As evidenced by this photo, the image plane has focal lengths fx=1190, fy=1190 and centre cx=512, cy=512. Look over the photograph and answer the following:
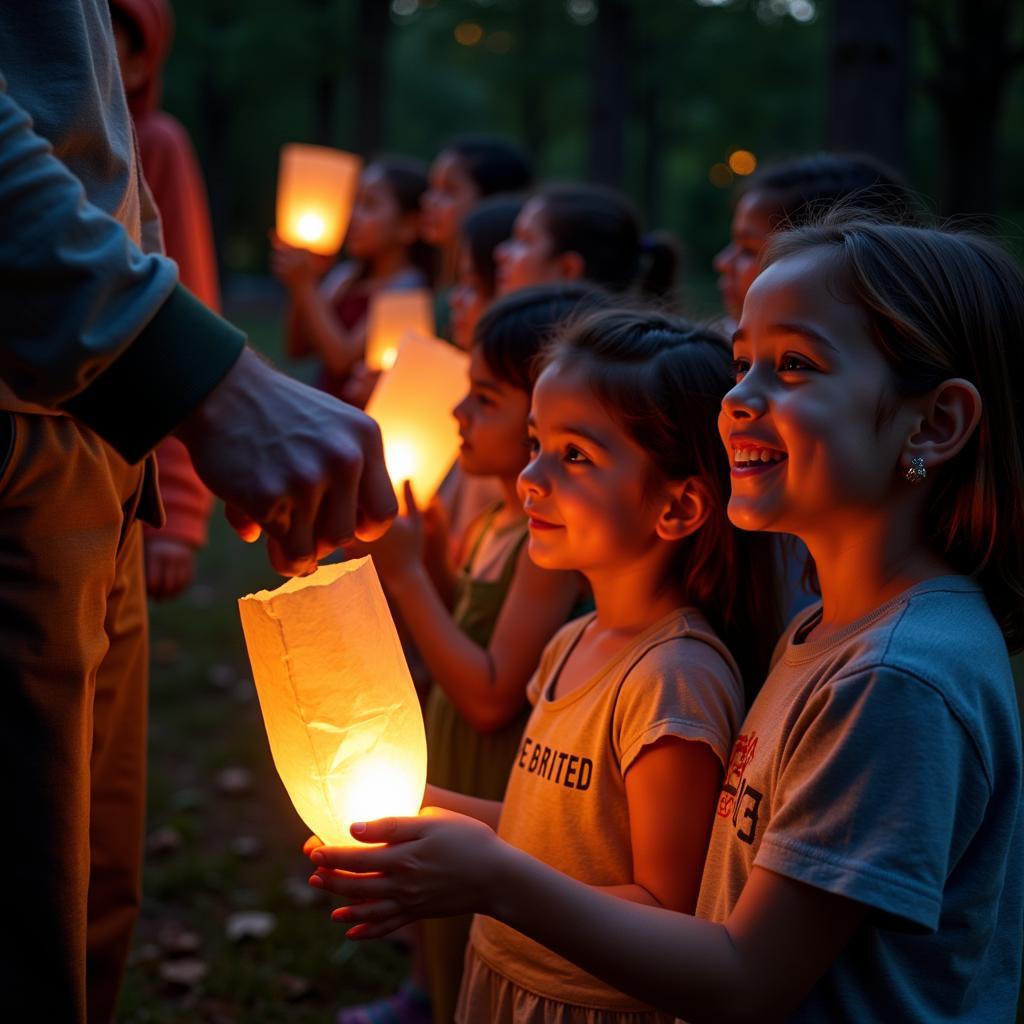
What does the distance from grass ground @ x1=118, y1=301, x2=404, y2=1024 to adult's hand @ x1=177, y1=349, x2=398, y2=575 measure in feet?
6.62

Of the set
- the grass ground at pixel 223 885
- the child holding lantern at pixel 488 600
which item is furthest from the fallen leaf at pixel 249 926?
the child holding lantern at pixel 488 600

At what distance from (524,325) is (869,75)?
3.85m

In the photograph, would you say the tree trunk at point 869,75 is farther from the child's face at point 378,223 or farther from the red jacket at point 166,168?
the red jacket at point 166,168

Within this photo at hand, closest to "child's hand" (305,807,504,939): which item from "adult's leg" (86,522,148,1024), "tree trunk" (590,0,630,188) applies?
"adult's leg" (86,522,148,1024)

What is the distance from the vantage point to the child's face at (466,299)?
4.37 metres

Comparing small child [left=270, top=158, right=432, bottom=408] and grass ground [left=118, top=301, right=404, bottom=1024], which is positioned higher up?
small child [left=270, top=158, right=432, bottom=408]

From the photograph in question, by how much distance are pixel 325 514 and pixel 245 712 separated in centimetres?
445

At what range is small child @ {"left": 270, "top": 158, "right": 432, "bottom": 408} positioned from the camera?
5289mm

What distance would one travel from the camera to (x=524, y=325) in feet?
9.48

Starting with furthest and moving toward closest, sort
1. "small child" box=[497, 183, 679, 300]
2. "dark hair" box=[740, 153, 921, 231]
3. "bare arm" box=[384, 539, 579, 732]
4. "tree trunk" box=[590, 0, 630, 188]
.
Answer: "tree trunk" box=[590, 0, 630, 188] < "small child" box=[497, 183, 679, 300] < "dark hair" box=[740, 153, 921, 231] < "bare arm" box=[384, 539, 579, 732]

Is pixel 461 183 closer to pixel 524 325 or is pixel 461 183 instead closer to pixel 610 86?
pixel 524 325

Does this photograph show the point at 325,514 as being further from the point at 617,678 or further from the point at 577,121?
the point at 577,121

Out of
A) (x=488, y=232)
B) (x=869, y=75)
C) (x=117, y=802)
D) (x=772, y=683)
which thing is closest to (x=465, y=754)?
(x=117, y=802)

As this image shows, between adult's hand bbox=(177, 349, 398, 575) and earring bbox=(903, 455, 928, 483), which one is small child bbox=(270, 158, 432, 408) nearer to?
adult's hand bbox=(177, 349, 398, 575)
